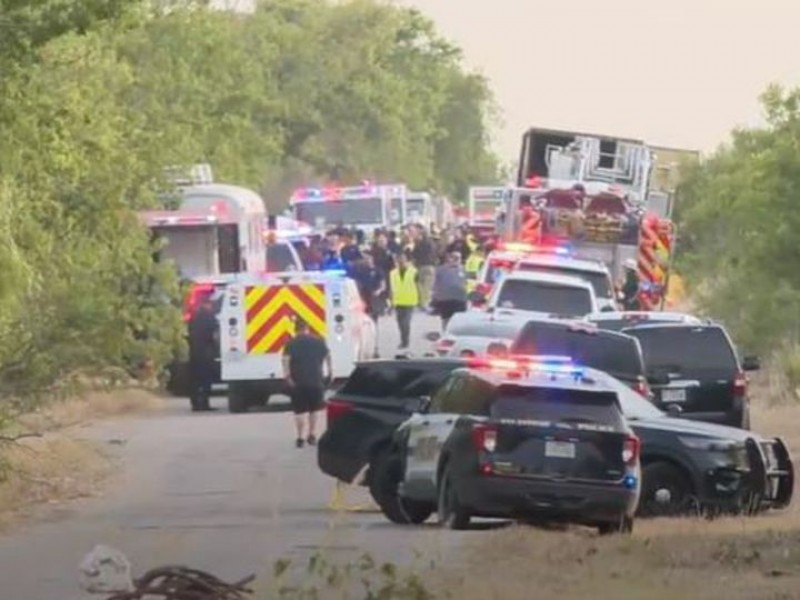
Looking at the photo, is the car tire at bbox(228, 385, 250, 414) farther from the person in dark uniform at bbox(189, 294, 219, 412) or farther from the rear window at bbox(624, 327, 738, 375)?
the rear window at bbox(624, 327, 738, 375)

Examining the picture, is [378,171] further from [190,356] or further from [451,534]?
[451,534]

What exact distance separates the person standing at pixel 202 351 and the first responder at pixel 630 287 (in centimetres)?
1045

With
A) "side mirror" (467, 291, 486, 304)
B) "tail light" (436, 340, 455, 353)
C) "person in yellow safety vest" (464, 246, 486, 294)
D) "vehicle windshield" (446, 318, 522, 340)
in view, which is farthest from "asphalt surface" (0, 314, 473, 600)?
"person in yellow safety vest" (464, 246, 486, 294)

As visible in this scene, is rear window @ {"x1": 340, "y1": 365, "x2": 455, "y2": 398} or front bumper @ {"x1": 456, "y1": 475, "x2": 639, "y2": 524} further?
rear window @ {"x1": 340, "y1": 365, "x2": 455, "y2": 398}

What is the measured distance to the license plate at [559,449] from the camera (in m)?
21.0

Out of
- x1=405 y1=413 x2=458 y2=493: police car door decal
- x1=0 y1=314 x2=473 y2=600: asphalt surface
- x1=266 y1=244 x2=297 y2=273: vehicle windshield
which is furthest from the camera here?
x1=266 y1=244 x2=297 y2=273: vehicle windshield

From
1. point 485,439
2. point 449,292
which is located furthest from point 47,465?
point 449,292

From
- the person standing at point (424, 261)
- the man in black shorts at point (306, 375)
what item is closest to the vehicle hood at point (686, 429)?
the man in black shorts at point (306, 375)

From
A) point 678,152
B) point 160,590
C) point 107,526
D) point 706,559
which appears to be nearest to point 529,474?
point 706,559

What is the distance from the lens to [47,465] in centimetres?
2845

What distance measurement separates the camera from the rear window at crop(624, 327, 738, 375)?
99.6ft

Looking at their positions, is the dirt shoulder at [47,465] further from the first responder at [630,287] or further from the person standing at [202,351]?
the first responder at [630,287]

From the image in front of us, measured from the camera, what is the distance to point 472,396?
21672 mm

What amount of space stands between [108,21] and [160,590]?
9274mm
